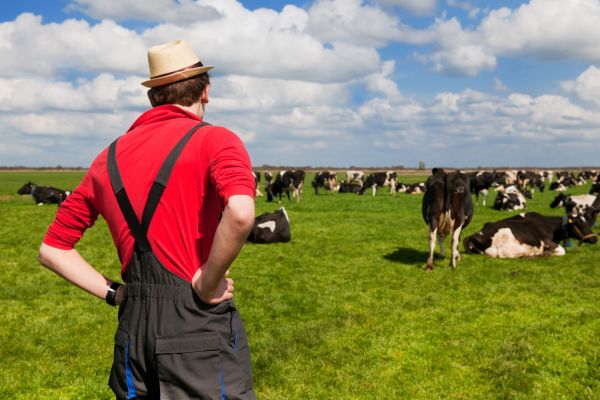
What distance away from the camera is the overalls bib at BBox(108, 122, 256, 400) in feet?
8.30

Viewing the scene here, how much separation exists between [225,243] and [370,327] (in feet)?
20.5

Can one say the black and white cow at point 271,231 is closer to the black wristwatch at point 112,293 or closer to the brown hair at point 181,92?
the black wristwatch at point 112,293

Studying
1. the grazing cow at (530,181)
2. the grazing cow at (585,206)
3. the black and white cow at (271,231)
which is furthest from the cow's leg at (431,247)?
the grazing cow at (530,181)

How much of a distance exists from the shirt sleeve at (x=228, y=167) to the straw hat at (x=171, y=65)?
43cm

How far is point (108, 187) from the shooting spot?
2.67m

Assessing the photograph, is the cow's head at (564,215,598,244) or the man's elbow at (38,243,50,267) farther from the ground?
the man's elbow at (38,243,50,267)

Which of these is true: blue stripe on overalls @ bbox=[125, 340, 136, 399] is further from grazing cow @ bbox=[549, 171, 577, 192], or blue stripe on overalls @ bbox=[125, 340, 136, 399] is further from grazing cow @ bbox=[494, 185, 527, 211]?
grazing cow @ bbox=[549, 171, 577, 192]

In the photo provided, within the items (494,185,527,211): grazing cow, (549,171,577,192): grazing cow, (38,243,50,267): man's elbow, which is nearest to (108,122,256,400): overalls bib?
(38,243,50,267): man's elbow

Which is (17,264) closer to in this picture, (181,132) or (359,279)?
(359,279)

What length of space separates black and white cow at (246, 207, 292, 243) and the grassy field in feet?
6.58

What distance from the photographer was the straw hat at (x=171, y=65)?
2.73 meters

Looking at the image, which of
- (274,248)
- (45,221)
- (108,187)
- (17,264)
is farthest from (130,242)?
(45,221)

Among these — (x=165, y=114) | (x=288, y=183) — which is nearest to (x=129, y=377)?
(x=165, y=114)

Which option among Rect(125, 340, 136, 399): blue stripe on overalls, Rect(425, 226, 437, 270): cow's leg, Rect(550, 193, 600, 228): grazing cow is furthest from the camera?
Rect(550, 193, 600, 228): grazing cow
